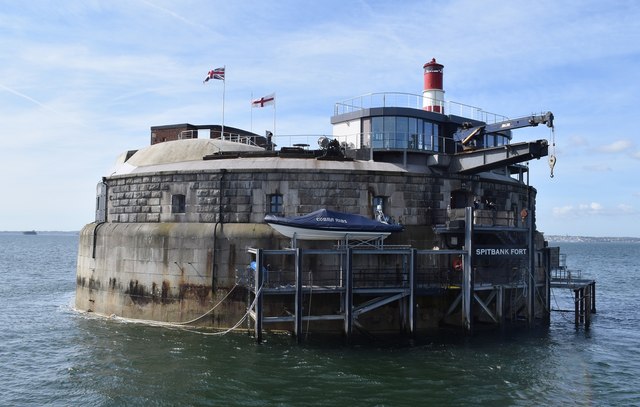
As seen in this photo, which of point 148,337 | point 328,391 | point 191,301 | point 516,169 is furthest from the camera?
point 516,169

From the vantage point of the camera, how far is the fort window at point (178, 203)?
91.1 ft

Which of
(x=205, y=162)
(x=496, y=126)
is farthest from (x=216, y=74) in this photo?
(x=496, y=126)

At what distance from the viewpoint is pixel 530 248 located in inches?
1084

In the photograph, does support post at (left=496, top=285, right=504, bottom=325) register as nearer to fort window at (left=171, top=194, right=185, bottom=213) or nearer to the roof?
the roof

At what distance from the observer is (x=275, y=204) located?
1040 inches

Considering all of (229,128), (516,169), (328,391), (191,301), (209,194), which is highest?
(229,128)

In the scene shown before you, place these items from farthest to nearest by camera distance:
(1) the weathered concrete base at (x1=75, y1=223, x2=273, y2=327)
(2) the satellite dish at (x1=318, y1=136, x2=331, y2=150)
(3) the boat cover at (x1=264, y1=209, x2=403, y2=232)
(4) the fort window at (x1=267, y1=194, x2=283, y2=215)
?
(2) the satellite dish at (x1=318, y1=136, x2=331, y2=150) → (4) the fort window at (x1=267, y1=194, x2=283, y2=215) → (1) the weathered concrete base at (x1=75, y1=223, x2=273, y2=327) → (3) the boat cover at (x1=264, y1=209, x2=403, y2=232)

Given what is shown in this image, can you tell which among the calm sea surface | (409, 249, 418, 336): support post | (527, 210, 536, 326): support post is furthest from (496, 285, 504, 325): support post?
(409, 249, 418, 336): support post

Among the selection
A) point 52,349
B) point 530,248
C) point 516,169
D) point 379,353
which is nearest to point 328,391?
point 379,353

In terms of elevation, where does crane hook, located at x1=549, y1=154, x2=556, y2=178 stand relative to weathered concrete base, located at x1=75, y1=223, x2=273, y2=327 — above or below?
above

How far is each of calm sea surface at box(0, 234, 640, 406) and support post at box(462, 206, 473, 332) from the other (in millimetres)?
928

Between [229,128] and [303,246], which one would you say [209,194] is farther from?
[229,128]

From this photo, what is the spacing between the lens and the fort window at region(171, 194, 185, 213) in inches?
1094

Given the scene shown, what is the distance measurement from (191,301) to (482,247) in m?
13.1
